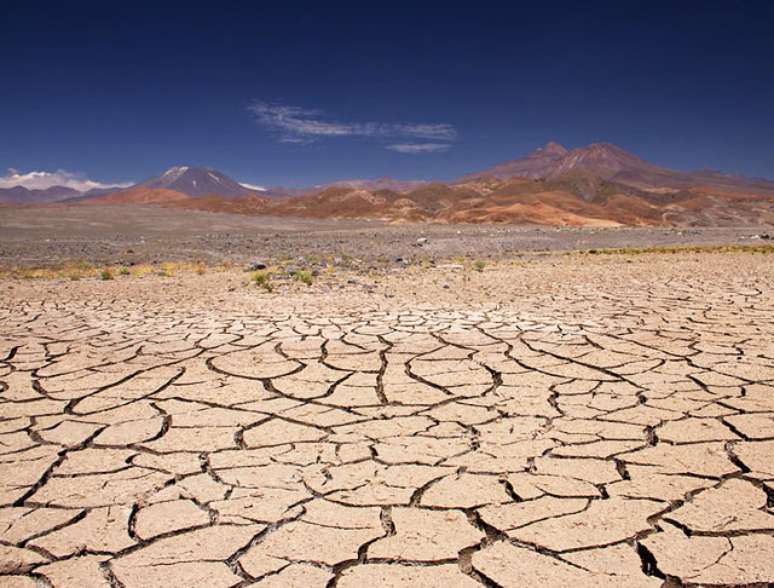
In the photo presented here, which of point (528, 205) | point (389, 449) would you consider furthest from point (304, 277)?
point (528, 205)

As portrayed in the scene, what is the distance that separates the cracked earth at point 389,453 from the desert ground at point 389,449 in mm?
12

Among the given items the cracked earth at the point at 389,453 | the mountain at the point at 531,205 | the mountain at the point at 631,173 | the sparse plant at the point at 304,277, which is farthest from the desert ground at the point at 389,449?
the mountain at the point at 631,173

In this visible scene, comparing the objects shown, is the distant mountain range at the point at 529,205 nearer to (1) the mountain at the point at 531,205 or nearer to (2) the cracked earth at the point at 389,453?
(1) the mountain at the point at 531,205

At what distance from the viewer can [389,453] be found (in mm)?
2529

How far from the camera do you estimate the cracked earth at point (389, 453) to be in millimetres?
1779

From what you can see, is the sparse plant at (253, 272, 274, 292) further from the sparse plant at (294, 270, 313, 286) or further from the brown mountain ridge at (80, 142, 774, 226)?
the brown mountain ridge at (80, 142, 774, 226)

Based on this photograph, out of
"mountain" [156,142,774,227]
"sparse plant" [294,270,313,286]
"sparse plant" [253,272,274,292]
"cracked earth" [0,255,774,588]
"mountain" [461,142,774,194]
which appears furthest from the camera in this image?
"mountain" [461,142,774,194]

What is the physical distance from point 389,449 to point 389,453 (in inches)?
1.7

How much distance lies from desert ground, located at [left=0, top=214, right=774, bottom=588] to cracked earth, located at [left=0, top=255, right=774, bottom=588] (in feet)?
0.04

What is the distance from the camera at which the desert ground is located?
1.78m

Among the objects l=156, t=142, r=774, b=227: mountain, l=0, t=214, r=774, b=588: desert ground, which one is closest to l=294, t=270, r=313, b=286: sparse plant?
l=0, t=214, r=774, b=588: desert ground

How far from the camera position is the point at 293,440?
268cm

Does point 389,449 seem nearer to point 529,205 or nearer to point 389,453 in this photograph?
point 389,453

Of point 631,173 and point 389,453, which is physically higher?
point 631,173
